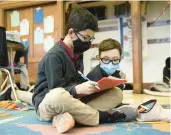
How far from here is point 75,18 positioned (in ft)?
3.95

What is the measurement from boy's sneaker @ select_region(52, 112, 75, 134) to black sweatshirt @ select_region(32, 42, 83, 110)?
115 mm

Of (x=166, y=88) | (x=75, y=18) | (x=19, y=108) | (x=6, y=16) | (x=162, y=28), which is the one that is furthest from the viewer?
(x=6, y=16)

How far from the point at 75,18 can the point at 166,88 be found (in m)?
2.39

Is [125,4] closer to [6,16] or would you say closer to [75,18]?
[6,16]

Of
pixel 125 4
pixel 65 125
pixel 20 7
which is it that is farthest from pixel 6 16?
pixel 65 125

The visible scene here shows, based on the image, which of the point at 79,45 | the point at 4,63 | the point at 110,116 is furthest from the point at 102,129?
the point at 4,63

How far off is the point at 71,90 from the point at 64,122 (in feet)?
0.52

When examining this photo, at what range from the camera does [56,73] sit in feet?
3.57

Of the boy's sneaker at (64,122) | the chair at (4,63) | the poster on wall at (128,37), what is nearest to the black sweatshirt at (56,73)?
the boy's sneaker at (64,122)

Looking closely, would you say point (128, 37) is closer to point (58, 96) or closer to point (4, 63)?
point (4, 63)

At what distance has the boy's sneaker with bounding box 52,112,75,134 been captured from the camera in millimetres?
976

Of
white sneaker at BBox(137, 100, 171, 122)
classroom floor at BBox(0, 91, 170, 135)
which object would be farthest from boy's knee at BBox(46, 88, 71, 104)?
white sneaker at BBox(137, 100, 171, 122)

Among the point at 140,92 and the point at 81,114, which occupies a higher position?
the point at 81,114

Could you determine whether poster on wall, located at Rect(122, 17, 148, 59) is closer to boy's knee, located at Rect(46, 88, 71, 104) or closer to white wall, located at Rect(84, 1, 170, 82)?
white wall, located at Rect(84, 1, 170, 82)
